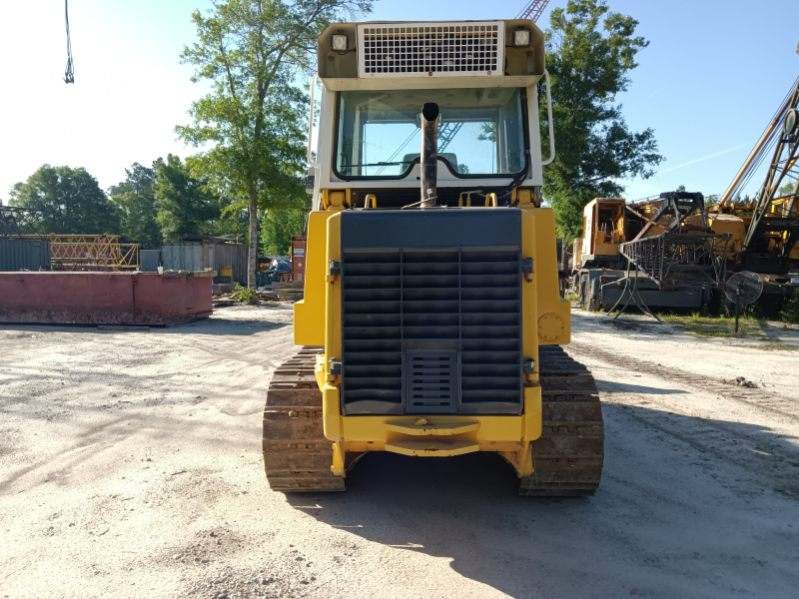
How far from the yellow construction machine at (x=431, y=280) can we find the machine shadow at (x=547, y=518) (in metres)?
0.24

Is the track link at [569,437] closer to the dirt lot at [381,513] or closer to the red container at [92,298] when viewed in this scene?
the dirt lot at [381,513]

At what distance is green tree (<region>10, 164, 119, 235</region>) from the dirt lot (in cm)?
5699

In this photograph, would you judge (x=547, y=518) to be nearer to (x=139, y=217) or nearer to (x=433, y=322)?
(x=433, y=322)

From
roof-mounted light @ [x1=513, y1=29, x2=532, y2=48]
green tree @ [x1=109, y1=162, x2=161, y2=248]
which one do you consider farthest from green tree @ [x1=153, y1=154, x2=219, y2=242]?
roof-mounted light @ [x1=513, y1=29, x2=532, y2=48]

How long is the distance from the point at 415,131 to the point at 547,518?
2.98 metres

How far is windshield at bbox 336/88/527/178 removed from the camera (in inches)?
192

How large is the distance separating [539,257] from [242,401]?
15.1 feet

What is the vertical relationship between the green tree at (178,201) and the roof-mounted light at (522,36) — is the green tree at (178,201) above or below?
above

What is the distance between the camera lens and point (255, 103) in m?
21.5

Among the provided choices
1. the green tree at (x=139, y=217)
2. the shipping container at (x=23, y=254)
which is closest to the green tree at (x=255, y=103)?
the shipping container at (x=23, y=254)

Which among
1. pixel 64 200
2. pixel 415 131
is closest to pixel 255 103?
pixel 415 131

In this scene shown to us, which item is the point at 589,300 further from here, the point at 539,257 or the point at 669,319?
the point at 539,257

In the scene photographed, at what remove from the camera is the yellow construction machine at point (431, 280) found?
3.60 m

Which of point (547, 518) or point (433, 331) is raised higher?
point (433, 331)
